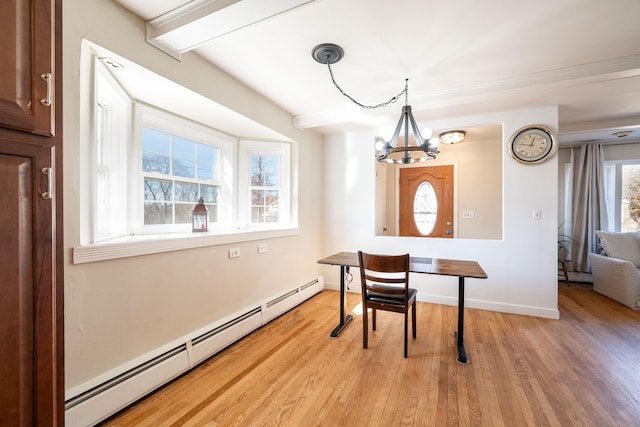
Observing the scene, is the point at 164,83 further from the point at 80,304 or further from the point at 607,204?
the point at 607,204

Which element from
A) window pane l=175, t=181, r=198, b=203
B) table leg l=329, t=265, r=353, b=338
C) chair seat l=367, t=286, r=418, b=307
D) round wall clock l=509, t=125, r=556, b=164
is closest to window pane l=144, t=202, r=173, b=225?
window pane l=175, t=181, r=198, b=203

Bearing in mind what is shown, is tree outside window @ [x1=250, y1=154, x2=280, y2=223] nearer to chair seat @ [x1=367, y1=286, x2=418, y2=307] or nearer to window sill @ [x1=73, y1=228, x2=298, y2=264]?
window sill @ [x1=73, y1=228, x2=298, y2=264]

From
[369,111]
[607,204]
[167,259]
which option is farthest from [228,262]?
[607,204]

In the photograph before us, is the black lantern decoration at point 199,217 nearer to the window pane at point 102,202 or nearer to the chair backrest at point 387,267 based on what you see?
the window pane at point 102,202

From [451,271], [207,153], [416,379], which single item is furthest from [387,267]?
[207,153]

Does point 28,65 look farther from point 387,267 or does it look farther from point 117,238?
point 387,267

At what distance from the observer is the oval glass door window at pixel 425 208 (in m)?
4.79

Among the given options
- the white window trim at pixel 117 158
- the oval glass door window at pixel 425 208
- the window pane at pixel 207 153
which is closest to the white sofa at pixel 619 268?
the oval glass door window at pixel 425 208

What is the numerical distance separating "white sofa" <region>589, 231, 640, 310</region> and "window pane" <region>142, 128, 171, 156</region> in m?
5.49

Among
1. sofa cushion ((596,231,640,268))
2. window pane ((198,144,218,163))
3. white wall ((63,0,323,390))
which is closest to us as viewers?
white wall ((63,0,323,390))

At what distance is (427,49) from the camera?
6.73ft

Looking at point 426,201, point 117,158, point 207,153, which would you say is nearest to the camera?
point 117,158

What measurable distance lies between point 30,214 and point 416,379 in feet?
7.49

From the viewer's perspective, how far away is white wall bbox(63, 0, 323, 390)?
4.58ft
